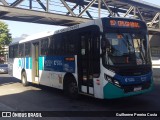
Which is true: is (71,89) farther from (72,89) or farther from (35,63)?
(35,63)

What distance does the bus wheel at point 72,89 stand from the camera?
1139 cm

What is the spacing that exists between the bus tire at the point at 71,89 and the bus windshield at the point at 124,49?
2.41 m

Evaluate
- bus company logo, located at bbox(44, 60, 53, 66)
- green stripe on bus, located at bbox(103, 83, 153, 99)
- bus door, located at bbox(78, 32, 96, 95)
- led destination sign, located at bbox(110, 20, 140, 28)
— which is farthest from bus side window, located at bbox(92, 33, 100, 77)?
bus company logo, located at bbox(44, 60, 53, 66)

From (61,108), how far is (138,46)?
11.6 feet

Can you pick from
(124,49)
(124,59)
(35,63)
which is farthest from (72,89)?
(35,63)

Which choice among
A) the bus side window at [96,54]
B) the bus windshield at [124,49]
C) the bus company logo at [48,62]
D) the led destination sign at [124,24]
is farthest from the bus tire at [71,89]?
the led destination sign at [124,24]

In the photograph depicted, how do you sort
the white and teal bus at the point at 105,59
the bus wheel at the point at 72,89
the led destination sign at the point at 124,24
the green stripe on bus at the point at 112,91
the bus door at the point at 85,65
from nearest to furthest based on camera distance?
the green stripe on bus at the point at 112,91 < the white and teal bus at the point at 105,59 < the led destination sign at the point at 124,24 < the bus door at the point at 85,65 < the bus wheel at the point at 72,89

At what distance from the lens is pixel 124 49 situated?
970cm

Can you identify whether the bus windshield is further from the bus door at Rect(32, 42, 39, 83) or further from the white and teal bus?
the bus door at Rect(32, 42, 39, 83)

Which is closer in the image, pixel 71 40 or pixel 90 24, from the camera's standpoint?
pixel 90 24

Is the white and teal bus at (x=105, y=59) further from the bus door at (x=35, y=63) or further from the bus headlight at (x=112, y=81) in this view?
the bus door at (x=35, y=63)

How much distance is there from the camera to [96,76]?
979 cm

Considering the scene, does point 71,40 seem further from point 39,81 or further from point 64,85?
point 39,81

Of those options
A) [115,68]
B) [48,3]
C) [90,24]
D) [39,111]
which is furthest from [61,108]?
[48,3]
